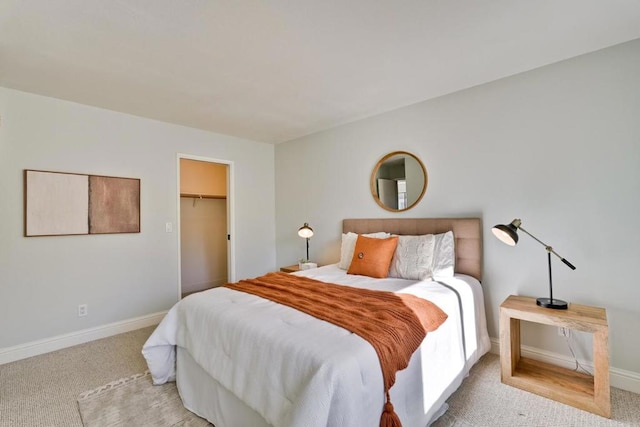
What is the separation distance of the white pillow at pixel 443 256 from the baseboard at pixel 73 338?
3175 millimetres

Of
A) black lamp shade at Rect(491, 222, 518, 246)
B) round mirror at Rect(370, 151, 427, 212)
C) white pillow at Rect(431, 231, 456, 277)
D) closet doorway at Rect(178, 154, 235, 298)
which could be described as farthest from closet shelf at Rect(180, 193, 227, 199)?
black lamp shade at Rect(491, 222, 518, 246)

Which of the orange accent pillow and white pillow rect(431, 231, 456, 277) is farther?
the orange accent pillow

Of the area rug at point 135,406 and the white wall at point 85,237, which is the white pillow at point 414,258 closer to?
the area rug at point 135,406

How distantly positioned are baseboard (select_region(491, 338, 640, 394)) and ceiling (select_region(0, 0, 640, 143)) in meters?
Answer: 2.33

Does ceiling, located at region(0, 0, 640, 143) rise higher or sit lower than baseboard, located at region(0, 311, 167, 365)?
higher

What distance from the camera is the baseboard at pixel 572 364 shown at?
2.03 m

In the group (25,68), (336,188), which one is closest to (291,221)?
(336,188)

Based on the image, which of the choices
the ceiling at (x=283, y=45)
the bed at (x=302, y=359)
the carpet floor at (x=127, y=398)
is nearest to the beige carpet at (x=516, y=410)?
the carpet floor at (x=127, y=398)

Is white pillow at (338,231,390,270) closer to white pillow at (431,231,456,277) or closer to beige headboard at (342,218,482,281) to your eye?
beige headboard at (342,218,482,281)

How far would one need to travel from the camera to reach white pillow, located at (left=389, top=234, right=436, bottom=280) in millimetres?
2564

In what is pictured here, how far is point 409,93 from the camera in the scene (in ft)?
9.47

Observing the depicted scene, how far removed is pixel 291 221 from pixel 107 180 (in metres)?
2.37

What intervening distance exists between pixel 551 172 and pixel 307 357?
240 cm

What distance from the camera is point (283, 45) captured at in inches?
79.6
